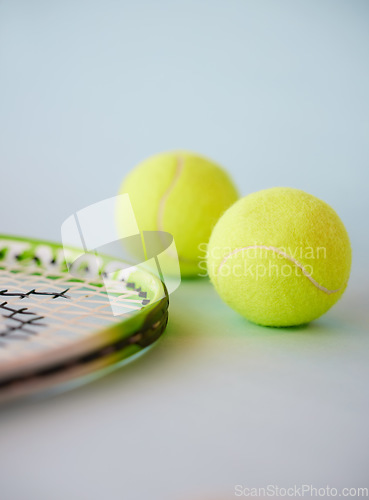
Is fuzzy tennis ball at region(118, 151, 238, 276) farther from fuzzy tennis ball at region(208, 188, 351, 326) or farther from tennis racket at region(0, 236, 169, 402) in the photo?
fuzzy tennis ball at region(208, 188, 351, 326)

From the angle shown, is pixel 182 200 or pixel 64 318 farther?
pixel 182 200

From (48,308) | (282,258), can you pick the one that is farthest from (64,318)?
(282,258)

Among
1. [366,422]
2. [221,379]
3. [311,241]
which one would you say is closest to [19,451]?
[221,379]

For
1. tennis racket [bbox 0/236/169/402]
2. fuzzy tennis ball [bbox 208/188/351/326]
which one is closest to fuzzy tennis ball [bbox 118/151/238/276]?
tennis racket [bbox 0/236/169/402]

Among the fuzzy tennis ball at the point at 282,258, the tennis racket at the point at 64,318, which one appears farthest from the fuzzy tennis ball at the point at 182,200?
the fuzzy tennis ball at the point at 282,258

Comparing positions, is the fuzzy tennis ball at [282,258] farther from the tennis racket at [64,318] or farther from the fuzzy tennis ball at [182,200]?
the fuzzy tennis ball at [182,200]

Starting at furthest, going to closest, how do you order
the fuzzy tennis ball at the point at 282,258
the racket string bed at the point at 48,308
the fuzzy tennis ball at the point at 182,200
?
1. the fuzzy tennis ball at the point at 182,200
2. the fuzzy tennis ball at the point at 282,258
3. the racket string bed at the point at 48,308

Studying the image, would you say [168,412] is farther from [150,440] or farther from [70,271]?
[70,271]

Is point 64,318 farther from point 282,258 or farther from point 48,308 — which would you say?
point 282,258
